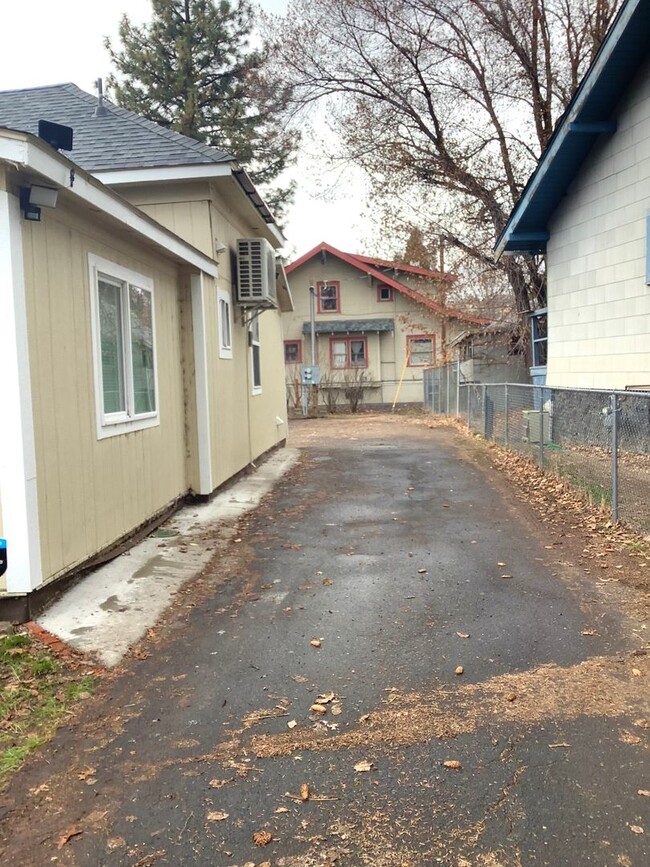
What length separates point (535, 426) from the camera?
10281 millimetres

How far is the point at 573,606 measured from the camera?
4836mm

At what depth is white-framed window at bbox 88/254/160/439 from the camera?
5.68 metres

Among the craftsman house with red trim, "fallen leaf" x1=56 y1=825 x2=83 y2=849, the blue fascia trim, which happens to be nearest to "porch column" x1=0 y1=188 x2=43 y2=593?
"fallen leaf" x1=56 y1=825 x2=83 y2=849

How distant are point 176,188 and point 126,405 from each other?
3.72m

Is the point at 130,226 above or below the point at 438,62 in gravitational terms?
below

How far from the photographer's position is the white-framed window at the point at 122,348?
568 centimetres

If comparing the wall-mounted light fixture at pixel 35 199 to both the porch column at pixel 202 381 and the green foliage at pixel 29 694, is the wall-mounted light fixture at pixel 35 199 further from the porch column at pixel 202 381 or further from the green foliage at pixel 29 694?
the porch column at pixel 202 381

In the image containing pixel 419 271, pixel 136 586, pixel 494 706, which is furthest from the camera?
pixel 419 271

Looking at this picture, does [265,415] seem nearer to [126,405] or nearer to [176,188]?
[176,188]

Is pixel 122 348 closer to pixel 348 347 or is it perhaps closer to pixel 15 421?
pixel 15 421

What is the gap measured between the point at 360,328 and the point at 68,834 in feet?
91.9

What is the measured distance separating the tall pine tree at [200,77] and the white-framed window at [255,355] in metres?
15.8

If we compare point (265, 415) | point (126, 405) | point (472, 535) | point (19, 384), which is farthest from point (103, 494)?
point (265, 415)

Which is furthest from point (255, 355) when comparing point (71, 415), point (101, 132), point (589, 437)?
point (71, 415)
